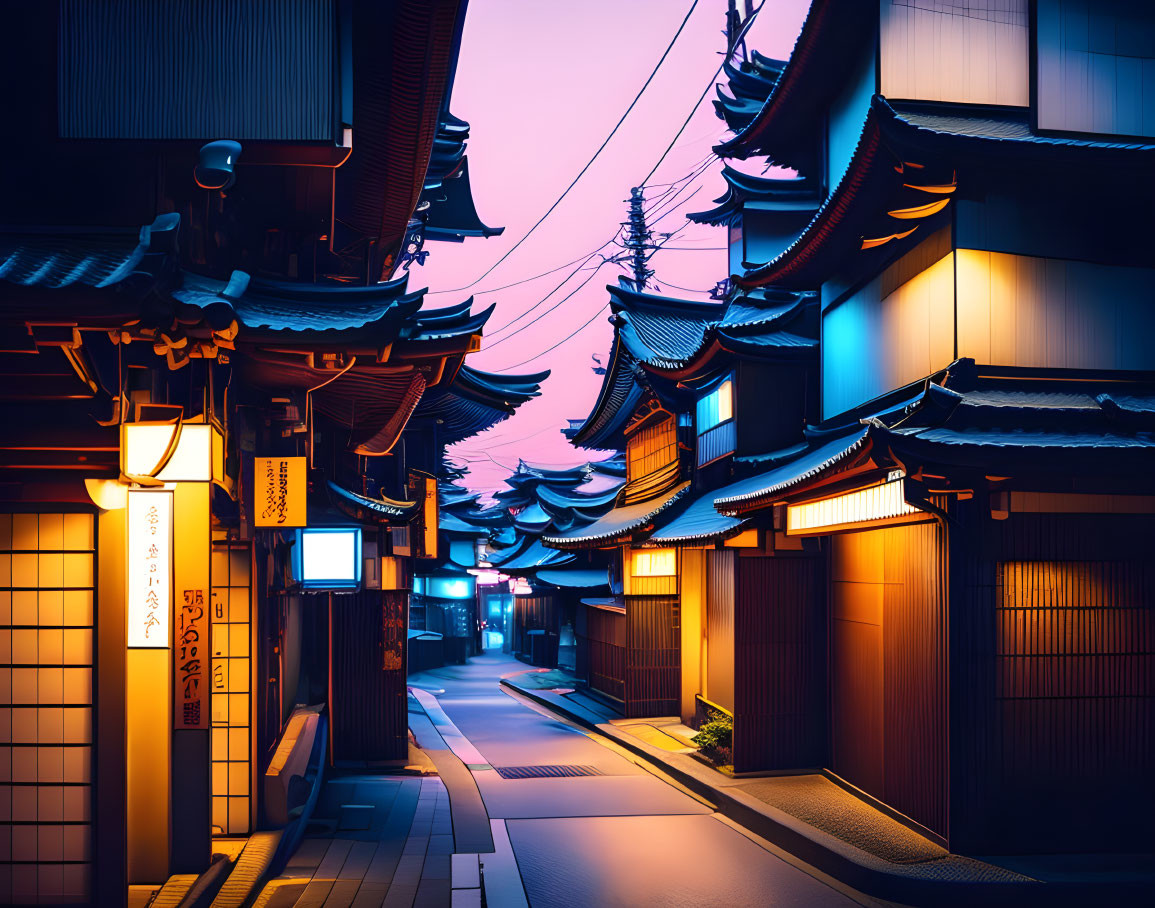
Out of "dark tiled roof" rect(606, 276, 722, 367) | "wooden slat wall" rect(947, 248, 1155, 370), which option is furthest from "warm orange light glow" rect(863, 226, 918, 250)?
"dark tiled roof" rect(606, 276, 722, 367)

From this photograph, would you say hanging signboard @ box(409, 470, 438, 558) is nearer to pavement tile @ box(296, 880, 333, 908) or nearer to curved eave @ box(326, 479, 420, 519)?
curved eave @ box(326, 479, 420, 519)

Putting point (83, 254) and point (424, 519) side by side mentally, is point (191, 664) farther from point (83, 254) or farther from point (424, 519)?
point (424, 519)

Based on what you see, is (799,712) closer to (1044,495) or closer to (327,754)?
(1044,495)

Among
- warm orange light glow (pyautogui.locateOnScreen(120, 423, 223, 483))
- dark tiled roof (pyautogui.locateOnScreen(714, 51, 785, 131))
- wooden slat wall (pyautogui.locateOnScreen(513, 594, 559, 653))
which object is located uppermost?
dark tiled roof (pyautogui.locateOnScreen(714, 51, 785, 131))

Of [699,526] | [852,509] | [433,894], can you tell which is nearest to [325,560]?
[433,894]

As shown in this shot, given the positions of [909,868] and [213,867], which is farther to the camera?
[909,868]

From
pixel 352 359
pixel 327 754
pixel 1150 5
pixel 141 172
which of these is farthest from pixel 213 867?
pixel 1150 5

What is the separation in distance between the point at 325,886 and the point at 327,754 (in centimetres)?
708

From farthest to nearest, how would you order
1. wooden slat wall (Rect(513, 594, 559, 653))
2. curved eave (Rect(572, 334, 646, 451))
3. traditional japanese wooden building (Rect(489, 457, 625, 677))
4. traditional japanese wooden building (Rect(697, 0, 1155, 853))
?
wooden slat wall (Rect(513, 594, 559, 653))
traditional japanese wooden building (Rect(489, 457, 625, 677))
curved eave (Rect(572, 334, 646, 451))
traditional japanese wooden building (Rect(697, 0, 1155, 853))

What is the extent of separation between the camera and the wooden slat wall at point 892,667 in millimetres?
11602

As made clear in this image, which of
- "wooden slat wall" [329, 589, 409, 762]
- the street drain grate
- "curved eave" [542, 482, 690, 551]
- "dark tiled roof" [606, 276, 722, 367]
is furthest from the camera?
"dark tiled roof" [606, 276, 722, 367]

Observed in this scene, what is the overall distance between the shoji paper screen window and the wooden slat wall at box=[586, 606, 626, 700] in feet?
60.0

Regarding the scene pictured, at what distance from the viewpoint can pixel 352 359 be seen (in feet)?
27.2

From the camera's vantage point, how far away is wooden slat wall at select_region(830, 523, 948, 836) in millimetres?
11602
